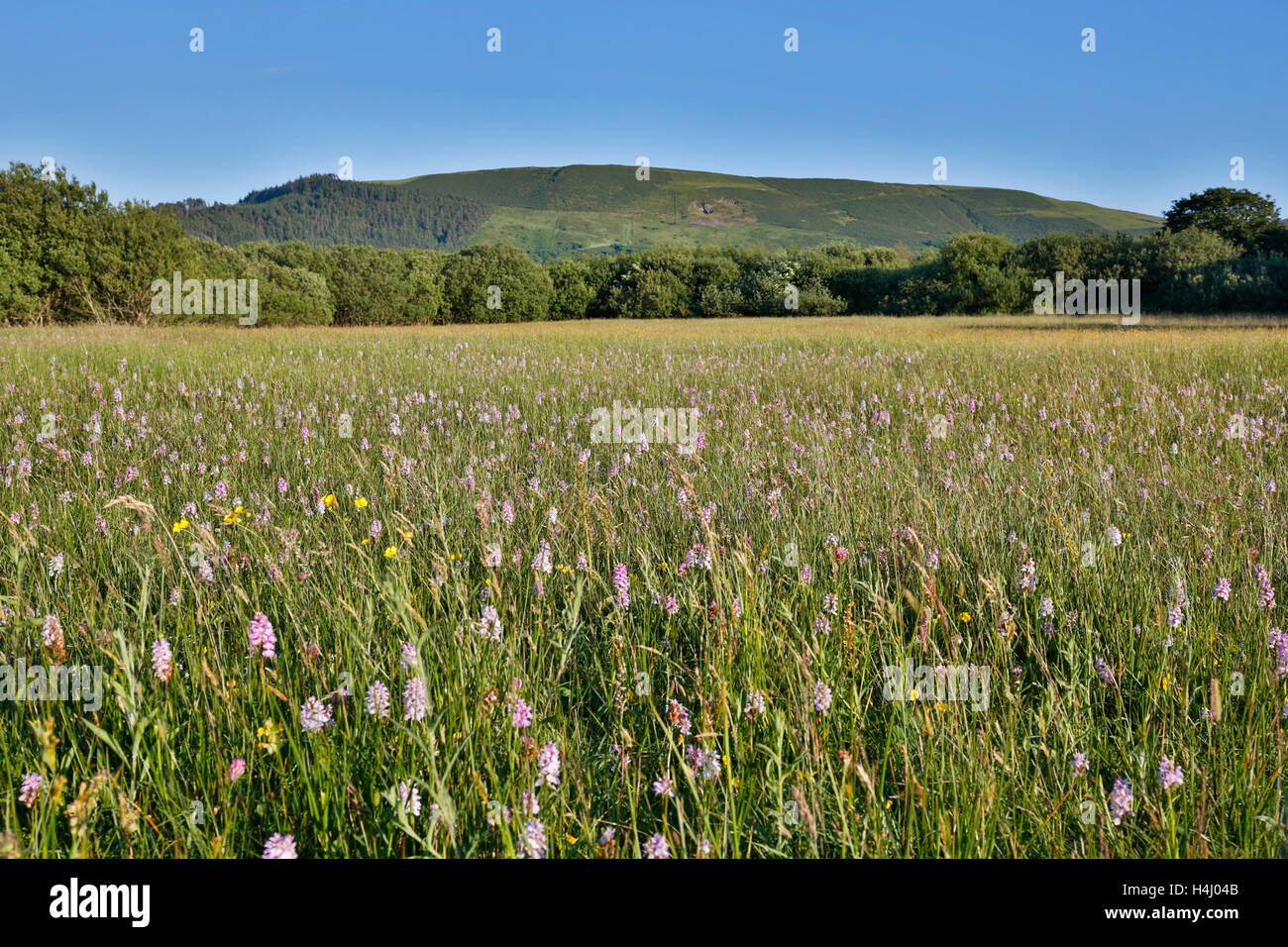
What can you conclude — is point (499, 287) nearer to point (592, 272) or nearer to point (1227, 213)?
point (592, 272)

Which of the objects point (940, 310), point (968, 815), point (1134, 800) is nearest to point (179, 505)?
point (968, 815)

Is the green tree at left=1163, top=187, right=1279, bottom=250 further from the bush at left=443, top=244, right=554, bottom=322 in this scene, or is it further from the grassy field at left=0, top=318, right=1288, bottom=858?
the grassy field at left=0, top=318, right=1288, bottom=858

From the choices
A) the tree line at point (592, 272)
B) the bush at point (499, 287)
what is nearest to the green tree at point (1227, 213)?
the tree line at point (592, 272)

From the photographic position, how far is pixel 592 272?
7012cm

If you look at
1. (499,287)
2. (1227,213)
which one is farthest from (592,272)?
(1227,213)

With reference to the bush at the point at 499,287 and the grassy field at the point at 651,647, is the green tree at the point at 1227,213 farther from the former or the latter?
the grassy field at the point at 651,647

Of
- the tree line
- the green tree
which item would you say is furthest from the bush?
the green tree

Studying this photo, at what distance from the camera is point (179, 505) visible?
3912 millimetres

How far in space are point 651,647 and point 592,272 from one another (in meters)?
70.9

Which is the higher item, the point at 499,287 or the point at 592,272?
the point at 592,272

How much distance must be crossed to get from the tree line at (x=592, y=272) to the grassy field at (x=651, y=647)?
101 ft

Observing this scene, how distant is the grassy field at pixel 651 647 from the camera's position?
5.13 ft

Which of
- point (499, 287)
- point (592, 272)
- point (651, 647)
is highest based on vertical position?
point (592, 272)

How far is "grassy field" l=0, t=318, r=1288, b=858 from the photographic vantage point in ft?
5.13
